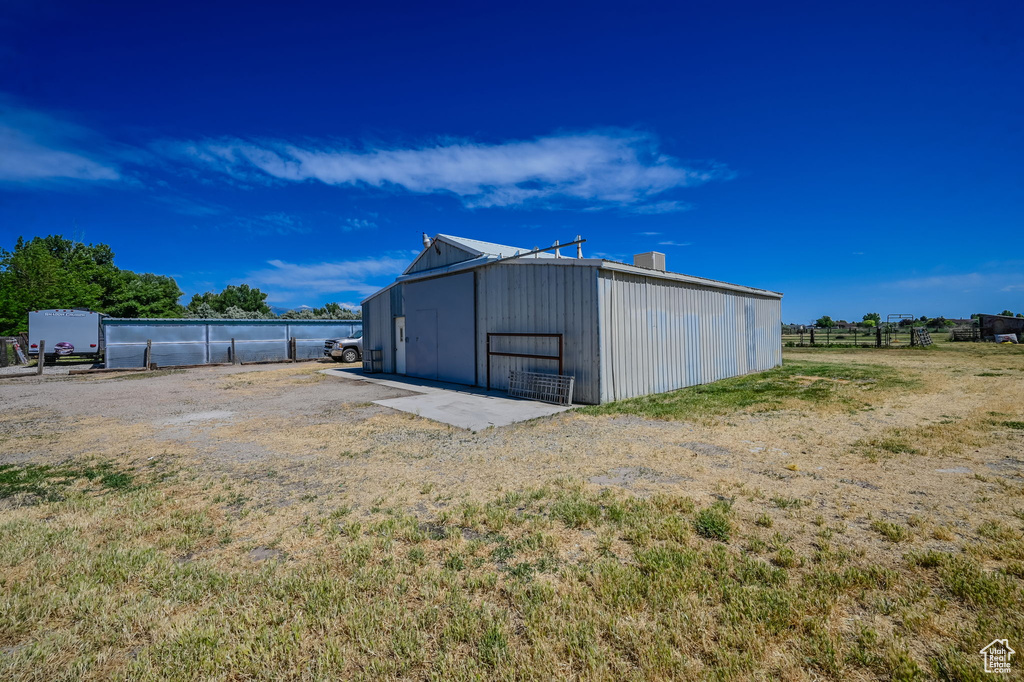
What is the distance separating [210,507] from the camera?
13.3ft

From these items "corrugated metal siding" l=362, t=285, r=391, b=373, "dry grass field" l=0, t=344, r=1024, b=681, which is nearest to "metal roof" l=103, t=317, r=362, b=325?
"corrugated metal siding" l=362, t=285, r=391, b=373

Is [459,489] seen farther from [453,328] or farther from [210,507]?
[453,328]

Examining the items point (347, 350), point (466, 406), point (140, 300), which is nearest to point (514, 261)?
point (466, 406)

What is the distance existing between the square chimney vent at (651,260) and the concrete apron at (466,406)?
17.2 ft

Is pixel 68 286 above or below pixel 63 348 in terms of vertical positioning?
above

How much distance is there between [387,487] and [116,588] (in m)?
2.15

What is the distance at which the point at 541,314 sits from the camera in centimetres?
1041

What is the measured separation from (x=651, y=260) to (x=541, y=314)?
12.9 ft

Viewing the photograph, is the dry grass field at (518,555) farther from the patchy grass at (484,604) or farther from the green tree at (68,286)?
Result: the green tree at (68,286)

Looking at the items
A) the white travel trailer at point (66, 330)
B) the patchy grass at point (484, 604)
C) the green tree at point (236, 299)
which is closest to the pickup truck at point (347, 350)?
the white travel trailer at point (66, 330)

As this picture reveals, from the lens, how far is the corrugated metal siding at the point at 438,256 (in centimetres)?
1322

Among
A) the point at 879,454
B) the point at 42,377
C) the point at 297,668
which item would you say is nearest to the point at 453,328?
the point at 879,454

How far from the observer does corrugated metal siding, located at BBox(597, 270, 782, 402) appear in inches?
380

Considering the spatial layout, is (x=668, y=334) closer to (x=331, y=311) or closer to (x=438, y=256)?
(x=438, y=256)
